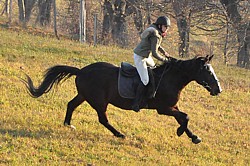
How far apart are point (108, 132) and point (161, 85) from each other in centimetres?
156

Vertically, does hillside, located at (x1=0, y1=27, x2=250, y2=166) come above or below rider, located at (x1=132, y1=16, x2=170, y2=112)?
below

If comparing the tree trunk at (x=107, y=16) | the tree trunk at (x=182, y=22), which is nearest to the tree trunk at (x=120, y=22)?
the tree trunk at (x=107, y=16)

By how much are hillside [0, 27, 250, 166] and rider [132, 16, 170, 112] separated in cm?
98

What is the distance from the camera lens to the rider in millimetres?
8094

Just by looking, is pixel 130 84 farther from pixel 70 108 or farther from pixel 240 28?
pixel 240 28

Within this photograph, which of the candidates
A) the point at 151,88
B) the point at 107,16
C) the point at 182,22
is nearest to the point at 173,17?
the point at 182,22

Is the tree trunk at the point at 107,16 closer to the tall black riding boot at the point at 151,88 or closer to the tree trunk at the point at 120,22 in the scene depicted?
the tree trunk at the point at 120,22

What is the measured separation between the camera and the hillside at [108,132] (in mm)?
7395

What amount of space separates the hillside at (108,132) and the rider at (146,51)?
3.20 feet

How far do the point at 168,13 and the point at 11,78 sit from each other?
19.0 metres

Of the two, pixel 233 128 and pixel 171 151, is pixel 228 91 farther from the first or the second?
pixel 171 151

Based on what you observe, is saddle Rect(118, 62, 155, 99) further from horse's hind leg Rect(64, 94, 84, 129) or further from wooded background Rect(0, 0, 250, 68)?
wooded background Rect(0, 0, 250, 68)

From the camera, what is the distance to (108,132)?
9.05m

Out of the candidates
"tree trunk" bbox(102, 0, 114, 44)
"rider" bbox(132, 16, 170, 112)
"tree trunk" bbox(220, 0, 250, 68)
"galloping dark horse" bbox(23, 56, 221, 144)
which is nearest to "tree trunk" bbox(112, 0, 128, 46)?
"tree trunk" bbox(102, 0, 114, 44)
